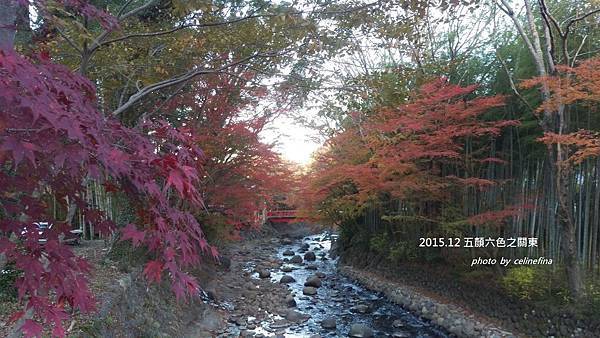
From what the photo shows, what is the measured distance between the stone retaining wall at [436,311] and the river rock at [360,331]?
1.42 meters

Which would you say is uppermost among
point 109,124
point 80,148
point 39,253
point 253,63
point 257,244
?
point 253,63

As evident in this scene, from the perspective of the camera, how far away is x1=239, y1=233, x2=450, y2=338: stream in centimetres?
806

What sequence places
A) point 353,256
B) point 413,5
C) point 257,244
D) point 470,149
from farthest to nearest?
point 257,244
point 353,256
point 470,149
point 413,5

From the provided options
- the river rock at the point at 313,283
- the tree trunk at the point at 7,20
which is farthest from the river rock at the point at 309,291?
the tree trunk at the point at 7,20

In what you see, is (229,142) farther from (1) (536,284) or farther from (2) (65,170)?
(2) (65,170)

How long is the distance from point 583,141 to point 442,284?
468 centimetres

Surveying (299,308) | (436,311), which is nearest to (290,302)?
(299,308)

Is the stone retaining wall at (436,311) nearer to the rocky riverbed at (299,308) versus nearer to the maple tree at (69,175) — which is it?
the rocky riverbed at (299,308)

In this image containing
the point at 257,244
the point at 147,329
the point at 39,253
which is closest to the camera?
the point at 39,253

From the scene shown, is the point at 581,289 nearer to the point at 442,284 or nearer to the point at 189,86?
the point at 442,284

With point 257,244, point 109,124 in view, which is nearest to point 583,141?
point 109,124

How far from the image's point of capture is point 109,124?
170 cm

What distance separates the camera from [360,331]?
26.1 ft

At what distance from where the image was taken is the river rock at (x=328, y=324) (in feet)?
27.6
